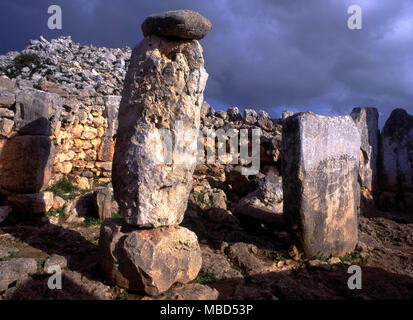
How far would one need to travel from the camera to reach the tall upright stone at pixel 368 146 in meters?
7.47

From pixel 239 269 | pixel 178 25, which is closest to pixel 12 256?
pixel 239 269

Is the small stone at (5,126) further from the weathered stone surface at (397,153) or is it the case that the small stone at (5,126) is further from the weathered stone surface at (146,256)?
the weathered stone surface at (397,153)

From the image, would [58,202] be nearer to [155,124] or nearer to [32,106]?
[32,106]

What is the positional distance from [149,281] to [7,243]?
2.29 metres

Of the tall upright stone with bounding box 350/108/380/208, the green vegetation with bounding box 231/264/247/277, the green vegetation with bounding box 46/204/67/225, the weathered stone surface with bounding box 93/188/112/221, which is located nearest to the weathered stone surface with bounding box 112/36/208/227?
the green vegetation with bounding box 231/264/247/277

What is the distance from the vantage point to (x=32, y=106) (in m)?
4.58

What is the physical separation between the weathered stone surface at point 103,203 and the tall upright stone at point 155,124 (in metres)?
2.12

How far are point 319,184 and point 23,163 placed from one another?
4.64 metres

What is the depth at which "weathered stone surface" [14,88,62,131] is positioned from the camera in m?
4.48

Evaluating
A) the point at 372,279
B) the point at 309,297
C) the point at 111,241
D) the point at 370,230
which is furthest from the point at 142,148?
the point at 370,230

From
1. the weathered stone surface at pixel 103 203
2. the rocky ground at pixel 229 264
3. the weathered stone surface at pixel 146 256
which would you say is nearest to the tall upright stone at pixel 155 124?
the weathered stone surface at pixel 146 256

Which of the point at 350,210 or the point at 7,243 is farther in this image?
the point at 350,210

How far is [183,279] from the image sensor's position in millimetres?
2961
